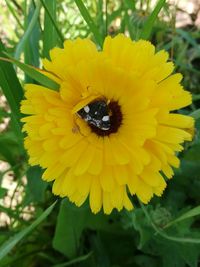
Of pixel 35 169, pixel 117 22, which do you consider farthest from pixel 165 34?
pixel 35 169

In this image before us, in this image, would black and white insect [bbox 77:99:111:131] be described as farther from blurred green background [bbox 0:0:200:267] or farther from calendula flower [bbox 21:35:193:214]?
blurred green background [bbox 0:0:200:267]

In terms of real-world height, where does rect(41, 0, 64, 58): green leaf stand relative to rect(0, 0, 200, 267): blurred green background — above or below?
above

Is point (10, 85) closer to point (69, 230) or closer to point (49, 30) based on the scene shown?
point (49, 30)

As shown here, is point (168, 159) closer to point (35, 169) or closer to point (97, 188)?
point (97, 188)

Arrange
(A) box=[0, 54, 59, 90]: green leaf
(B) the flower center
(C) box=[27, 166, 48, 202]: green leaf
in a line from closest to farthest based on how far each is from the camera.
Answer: (A) box=[0, 54, 59, 90]: green leaf < (B) the flower center < (C) box=[27, 166, 48, 202]: green leaf

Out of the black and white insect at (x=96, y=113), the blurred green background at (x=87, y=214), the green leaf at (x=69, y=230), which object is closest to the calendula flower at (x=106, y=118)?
the black and white insect at (x=96, y=113)

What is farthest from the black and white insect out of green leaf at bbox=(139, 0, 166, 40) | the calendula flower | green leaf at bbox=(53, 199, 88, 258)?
green leaf at bbox=(53, 199, 88, 258)

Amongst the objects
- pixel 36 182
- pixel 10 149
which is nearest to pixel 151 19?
pixel 36 182
